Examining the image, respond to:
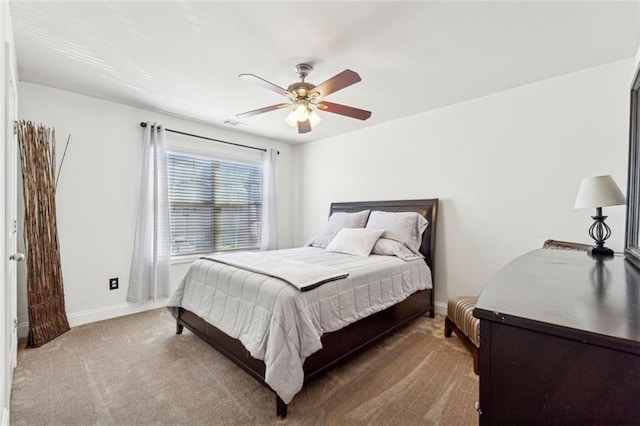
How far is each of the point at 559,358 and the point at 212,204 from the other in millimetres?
4048

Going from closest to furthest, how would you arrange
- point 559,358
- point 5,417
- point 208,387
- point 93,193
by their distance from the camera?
1. point 559,358
2. point 5,417
3. point 208,387
4. point 93,193

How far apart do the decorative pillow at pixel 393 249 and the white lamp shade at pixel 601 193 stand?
146cm

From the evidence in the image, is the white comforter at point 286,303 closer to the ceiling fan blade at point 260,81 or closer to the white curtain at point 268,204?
the ceiling fan blade at point 260,81

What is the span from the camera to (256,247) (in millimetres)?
4609

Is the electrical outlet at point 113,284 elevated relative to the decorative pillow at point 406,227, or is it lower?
lower

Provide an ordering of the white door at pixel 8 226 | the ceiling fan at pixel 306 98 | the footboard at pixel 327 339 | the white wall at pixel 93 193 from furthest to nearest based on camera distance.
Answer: the white wall at pixel 93 193 < the ceiling fan at pixel 306 98 < the footboard at pixel 327 339 < the white door at pixel 8 226

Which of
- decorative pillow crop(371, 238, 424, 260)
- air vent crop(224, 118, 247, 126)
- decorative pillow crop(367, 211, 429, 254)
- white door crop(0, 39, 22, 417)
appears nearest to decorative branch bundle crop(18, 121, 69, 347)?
white door crop(0, 39, 22, 417)

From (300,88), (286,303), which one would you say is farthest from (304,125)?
(286,303)

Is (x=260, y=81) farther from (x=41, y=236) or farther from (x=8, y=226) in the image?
(x=41, y=236)

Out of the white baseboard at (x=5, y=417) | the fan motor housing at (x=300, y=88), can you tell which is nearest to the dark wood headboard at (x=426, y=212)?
the fan motor housing at (x=300, y=88)

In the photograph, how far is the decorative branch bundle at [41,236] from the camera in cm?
249

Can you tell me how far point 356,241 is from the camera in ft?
10.3

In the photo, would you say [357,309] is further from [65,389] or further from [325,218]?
[325,218]

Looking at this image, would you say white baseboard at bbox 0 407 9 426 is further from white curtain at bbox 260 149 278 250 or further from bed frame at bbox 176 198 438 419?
white curtain at bbox 260 149 278 250
